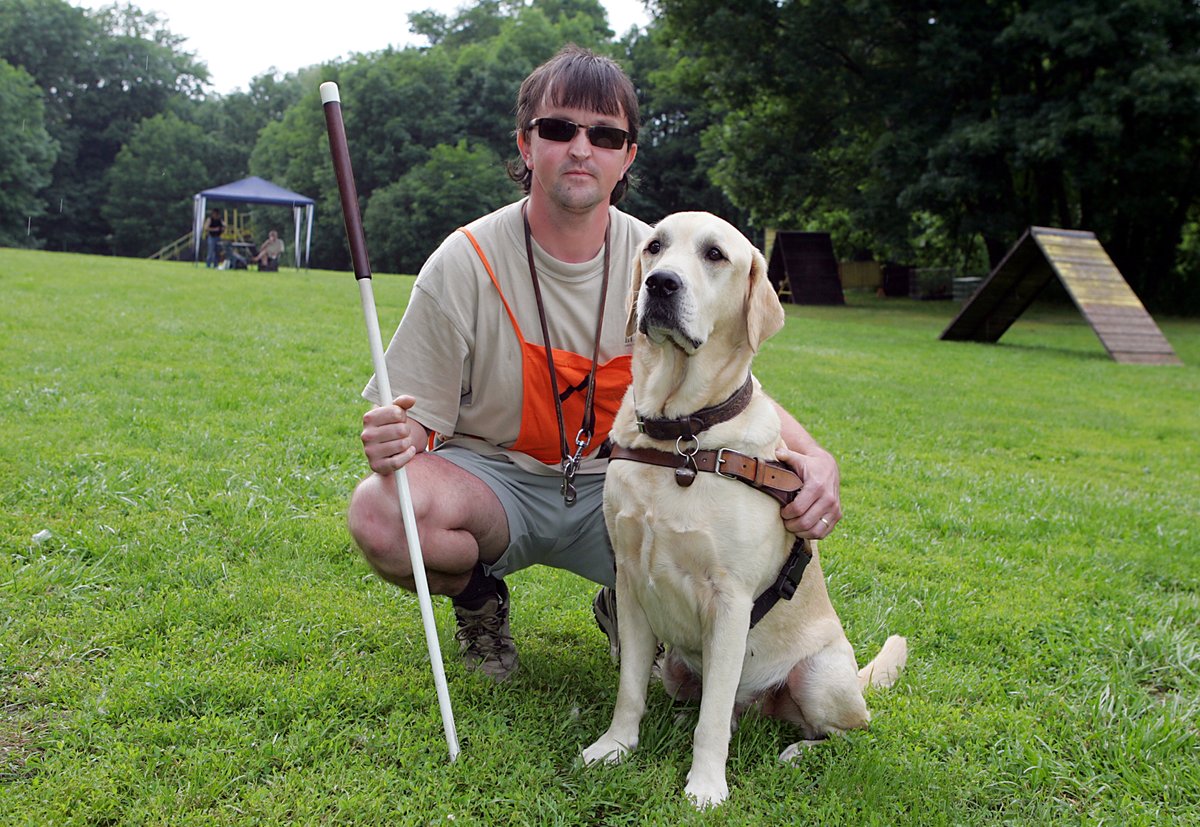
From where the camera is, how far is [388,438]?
9.04 ft

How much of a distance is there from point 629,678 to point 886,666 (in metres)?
1.03

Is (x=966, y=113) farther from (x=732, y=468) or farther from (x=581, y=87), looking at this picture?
(x=732, y=468)

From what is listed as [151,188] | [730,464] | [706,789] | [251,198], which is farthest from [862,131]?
[151,188]

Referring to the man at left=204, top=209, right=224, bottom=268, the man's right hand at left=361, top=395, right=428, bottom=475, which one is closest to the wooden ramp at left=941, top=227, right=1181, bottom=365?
the man's right hand at left=361, top=395, right=428, bottom=475

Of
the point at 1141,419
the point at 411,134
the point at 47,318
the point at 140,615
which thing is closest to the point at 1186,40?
the point at 1141,419

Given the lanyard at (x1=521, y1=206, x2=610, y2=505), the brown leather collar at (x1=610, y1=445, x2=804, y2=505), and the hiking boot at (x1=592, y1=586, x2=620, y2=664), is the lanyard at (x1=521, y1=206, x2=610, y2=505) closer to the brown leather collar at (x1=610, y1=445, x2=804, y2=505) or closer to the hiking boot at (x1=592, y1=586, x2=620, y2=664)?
the hiking boot at (x1=592, y1=586, x2=620, y2=664)

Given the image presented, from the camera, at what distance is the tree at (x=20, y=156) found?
149 feet

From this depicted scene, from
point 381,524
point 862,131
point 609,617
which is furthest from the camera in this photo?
point 862,131

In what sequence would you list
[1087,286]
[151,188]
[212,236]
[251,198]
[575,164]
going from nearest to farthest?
[575,164]
[1087,286]
[212,236]
[251,198]
[151,188]

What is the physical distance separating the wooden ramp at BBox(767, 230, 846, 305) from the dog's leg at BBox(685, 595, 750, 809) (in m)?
24.3

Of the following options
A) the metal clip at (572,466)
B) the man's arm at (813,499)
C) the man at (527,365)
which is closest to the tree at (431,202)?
the man at (527,365)

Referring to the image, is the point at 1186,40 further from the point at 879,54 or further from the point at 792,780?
the point at 792,780

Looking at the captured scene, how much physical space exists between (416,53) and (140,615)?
53.5 m

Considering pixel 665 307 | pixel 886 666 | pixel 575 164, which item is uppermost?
pixel 575 164
